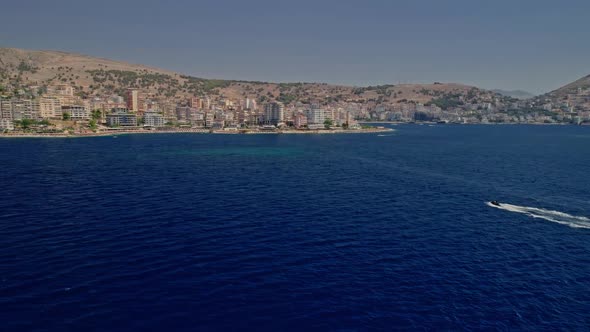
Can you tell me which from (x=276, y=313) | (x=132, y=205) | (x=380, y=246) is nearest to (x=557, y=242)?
(x=380, y=246)

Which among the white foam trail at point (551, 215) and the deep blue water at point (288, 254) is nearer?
the deep blue water at point (288, 254)

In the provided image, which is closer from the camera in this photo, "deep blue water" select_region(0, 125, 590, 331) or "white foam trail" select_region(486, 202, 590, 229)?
"deep blue water" select_region(0, 125, 590, 331)

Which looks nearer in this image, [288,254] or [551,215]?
[288,254]

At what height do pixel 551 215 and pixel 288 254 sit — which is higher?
pixel 551 215
